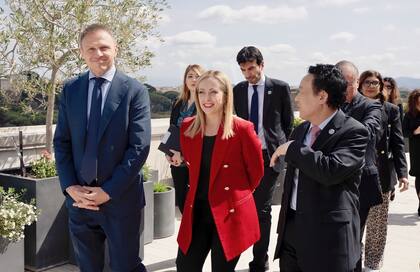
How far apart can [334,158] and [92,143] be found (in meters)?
1.39

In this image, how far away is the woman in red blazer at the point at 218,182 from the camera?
3053mm

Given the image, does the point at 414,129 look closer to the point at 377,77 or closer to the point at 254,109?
the point at 377,77

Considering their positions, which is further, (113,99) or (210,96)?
(210,96)

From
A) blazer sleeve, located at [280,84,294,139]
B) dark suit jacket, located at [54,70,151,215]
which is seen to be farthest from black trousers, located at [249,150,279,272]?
dark suit jacket, located at [54,70,151,215]

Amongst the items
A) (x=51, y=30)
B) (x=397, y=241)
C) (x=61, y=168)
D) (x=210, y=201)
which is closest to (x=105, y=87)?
(x=61, y=168)

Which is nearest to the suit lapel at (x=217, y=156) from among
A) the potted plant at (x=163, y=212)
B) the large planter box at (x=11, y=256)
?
the large planter box at (x=11, y=256)

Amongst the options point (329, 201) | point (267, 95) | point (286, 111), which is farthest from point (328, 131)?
point (286, 111)

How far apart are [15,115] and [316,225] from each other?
456 cm

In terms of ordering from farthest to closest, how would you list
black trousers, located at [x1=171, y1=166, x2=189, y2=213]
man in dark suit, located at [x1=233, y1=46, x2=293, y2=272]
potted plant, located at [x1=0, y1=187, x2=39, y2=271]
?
black trousers, located at [x1=171, y1=166, x2=189, y2=213] < man in dark suit, located at [x1=233, y1=46, x2=293, y2=272] < potted plant, located at [x1=0, y1=187, x2=39, y2=271]

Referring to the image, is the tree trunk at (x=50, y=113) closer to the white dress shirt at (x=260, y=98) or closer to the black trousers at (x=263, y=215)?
the white dress shirt at (x=260, y=98)

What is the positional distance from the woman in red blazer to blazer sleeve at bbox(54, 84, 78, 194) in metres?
0.73

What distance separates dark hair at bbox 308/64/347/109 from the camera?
257cm

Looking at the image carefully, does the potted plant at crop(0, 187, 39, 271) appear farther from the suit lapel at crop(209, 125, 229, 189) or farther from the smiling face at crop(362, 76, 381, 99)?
the smiling face at crop(362, 76, 381, 99)

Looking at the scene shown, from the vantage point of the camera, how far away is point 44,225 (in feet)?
14.2
